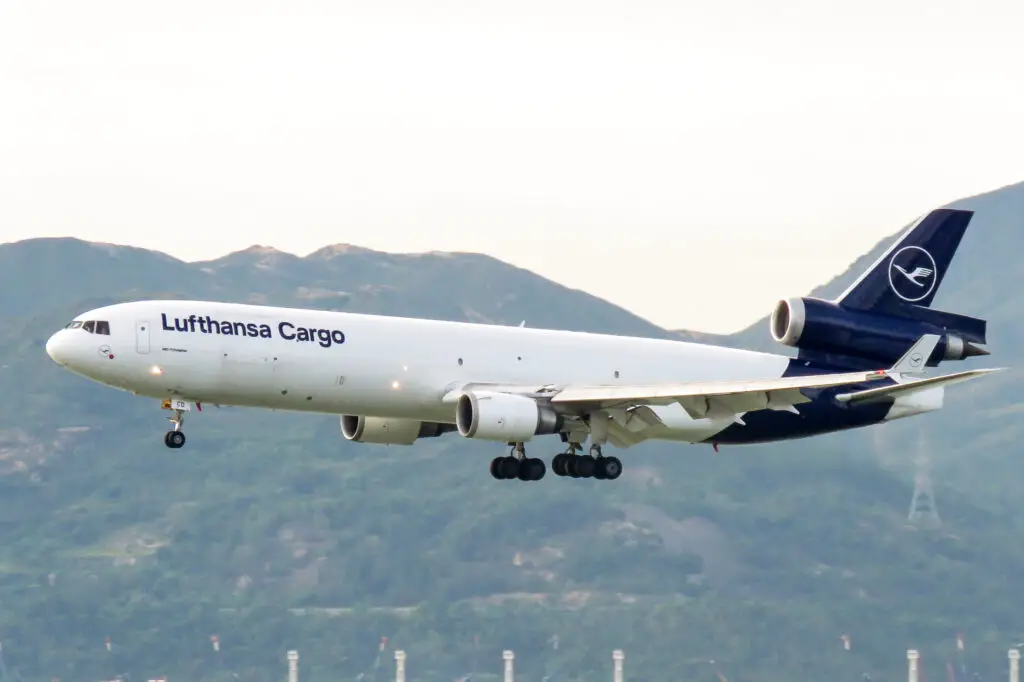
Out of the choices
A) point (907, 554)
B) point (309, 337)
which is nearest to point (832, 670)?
point (907, 554)

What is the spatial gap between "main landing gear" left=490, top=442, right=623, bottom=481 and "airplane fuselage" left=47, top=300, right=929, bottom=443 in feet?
5.29

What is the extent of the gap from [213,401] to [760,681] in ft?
411

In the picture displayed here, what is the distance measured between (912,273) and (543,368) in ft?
49.4

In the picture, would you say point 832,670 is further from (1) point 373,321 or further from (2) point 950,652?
(1) point 373,321

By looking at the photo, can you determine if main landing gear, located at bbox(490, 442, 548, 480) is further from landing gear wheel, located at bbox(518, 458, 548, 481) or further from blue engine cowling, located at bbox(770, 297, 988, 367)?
blue engine cowling, located at bbox(770, 297, 988, 367)

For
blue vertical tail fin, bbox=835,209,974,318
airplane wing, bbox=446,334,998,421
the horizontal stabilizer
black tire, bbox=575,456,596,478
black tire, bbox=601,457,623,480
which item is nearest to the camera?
the horizontal stabilizer

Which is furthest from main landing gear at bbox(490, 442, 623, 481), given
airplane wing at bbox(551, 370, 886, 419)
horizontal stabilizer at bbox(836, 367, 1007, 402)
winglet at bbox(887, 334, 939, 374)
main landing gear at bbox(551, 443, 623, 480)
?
winglet at bbox(887, 334, 939, 374)

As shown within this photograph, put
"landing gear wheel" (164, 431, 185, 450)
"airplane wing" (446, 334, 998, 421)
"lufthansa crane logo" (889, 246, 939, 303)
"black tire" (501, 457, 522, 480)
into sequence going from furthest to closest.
A: "lufthansa crane logo" (889, 246, 939, 303), "black tire" (501, 457, 522, 480), "landing gear wheel" (164, 431, 185, 450), "airplane wing" (446, 334, 998, 421)

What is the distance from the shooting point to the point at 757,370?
63.8 meters

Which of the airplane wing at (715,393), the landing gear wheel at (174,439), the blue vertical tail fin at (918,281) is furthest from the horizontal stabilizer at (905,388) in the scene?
the landing gear wheel at (174,439)

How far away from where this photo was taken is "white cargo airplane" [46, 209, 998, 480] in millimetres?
54125

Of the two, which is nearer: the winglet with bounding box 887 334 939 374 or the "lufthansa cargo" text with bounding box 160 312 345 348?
the "lufthansa cargo" text with bounding box 160 312 345 348

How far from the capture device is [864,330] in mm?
64000

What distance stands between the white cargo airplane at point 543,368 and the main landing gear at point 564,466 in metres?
0.07
